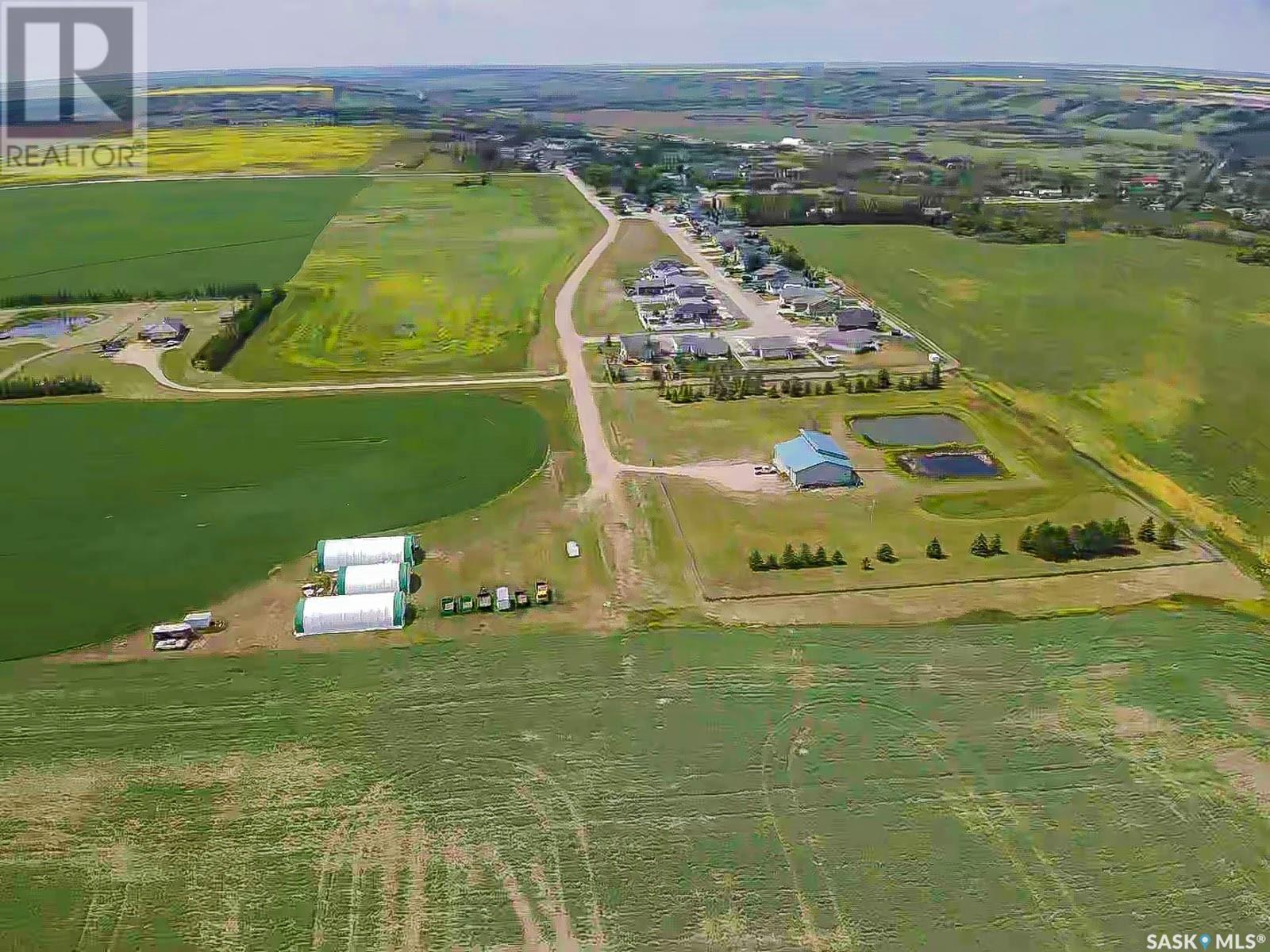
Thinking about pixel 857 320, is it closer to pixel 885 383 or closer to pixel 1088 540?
pixel 885 383

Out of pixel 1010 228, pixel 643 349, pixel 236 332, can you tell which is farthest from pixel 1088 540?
pixel 1010 228

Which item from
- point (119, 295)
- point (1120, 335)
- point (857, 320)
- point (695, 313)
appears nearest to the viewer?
point (1120, 335)

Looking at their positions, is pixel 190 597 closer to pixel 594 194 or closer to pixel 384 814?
pixel 384 814

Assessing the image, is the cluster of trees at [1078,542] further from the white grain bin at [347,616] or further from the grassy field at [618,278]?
the grassy field at [618,278]

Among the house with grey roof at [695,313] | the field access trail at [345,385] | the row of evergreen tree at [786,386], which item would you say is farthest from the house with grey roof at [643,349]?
the house with grey roof at [695,313]

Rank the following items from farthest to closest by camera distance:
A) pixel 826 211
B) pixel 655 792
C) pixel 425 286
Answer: pixel 826 211 → pixel 425 286 → pixel 655 792

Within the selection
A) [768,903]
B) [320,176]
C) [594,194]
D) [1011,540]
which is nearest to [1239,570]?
[1011,540]
